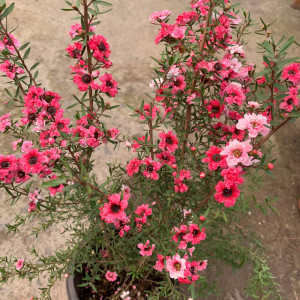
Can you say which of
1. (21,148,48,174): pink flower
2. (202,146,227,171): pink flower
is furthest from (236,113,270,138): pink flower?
(21,148,48,174): pink flower

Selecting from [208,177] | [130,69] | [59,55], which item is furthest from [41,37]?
[208,177]

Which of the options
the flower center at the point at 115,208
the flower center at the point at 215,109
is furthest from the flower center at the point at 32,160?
the flower center at the point at 215,109

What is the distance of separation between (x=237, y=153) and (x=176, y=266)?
619 millimetres

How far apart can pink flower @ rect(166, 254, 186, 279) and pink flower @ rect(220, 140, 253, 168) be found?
0.52 meters

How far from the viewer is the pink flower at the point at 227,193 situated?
3.30 ft

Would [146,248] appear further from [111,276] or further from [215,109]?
[215,109]

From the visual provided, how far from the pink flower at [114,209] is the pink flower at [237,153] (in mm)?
397

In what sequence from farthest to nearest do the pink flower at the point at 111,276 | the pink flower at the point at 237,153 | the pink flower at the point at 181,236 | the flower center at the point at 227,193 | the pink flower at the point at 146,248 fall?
the pink flower at the point at 111,276 < the pink flower at the point at 146,248 < the pink flower at the point at 181,236 < the flower center at the point at 227,193 < the pink flower at the point at 237,153

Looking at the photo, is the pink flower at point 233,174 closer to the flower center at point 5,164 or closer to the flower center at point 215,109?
the flower center at point 215,109

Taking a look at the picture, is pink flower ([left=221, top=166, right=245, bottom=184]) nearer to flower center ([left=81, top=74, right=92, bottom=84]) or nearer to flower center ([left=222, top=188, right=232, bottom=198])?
flower center ([left=222, top=188, right=232, bottom=198])

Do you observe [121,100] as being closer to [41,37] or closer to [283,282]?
[41,37]

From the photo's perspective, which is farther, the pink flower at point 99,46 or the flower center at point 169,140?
the flower center at point 169,140

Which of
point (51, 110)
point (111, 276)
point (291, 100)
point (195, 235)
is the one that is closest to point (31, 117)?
point (51, 110)

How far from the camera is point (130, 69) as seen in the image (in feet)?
12.8
